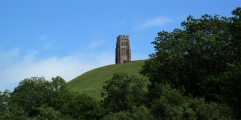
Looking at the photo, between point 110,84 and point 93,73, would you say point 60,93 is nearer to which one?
point 110,84

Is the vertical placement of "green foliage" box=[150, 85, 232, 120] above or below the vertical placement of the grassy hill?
below

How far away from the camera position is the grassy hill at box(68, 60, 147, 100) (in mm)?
124100

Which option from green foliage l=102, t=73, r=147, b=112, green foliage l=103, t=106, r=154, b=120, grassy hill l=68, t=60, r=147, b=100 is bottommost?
green foliage l=103, t=106, r=154, b=120

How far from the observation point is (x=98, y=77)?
456 feet

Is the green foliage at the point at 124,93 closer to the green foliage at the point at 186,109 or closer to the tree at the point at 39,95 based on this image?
the green foliage at the point at 186,109

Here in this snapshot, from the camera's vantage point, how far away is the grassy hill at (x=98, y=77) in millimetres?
124100

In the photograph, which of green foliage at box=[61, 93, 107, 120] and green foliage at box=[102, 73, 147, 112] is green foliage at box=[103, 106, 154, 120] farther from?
green foliage at box=[61, 93, 107, 120]

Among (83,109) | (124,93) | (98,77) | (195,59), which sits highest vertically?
(98,77)

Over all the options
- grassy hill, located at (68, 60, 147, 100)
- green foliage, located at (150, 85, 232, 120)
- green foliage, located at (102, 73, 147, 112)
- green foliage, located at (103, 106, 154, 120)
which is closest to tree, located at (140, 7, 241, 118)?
green foliage, located at (102, 73, 147, 112)

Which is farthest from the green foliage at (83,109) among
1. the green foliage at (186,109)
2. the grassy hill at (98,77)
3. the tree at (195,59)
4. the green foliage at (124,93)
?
the grassy hill at (98,77)

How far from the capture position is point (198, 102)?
51312mm

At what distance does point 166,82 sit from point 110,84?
888 centimetres

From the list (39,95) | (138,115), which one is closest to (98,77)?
A: (39,95)

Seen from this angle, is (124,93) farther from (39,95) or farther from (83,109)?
(39,95)
